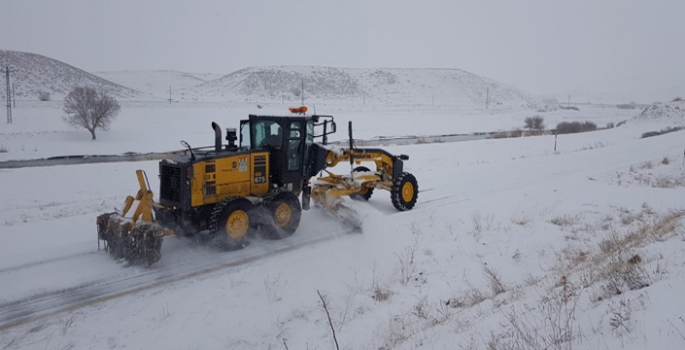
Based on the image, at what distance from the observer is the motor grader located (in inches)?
326

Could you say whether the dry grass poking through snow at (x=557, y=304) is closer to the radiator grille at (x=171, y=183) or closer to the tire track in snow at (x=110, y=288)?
the tire track in snow at (x=110, y=288)

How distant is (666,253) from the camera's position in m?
6.22

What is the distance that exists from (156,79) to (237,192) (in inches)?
5050

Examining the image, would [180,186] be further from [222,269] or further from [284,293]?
[284,293]

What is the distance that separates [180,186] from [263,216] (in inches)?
70.5

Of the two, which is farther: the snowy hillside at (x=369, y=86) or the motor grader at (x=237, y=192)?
the snowy hillside at (x=369, y=86)

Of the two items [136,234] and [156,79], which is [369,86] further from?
[136,234]

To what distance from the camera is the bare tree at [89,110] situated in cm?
→ 3869

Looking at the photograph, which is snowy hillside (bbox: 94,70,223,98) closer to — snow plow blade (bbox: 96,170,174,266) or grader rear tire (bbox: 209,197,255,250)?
snow plow blade (bbox: 96,170,174,266)

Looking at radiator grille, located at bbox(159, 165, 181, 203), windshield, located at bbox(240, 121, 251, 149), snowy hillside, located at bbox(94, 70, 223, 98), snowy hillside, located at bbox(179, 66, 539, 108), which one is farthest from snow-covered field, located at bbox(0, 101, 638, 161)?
snowy hillside, located at bbox(94, 70, 223, 98)

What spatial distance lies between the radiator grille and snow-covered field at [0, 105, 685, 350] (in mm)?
1047

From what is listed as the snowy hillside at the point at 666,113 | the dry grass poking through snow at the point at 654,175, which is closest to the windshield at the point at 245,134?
the dry grass poking through snow at the point at 654,175

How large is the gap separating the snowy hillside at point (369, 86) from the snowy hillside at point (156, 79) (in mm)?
9404

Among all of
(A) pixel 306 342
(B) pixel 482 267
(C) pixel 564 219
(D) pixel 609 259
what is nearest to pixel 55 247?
(A) pixel 306 342
